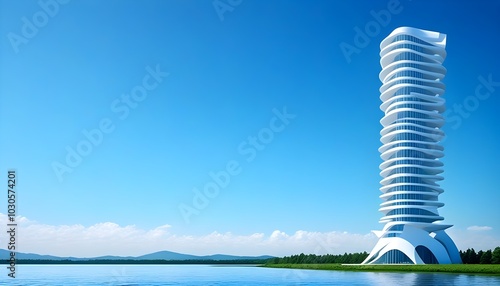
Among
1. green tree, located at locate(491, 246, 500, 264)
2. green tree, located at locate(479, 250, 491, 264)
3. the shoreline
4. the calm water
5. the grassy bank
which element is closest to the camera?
the calm water

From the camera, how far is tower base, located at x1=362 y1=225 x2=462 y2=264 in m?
88.6

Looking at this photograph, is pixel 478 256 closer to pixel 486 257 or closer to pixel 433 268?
pixel 486 257

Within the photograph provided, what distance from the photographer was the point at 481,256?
82.8m

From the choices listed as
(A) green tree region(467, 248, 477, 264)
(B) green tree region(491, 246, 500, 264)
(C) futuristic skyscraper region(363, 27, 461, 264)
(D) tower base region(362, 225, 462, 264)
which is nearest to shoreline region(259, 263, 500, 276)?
(B) green tree region(491, 246, 500, 264)

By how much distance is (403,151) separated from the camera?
3797 inches

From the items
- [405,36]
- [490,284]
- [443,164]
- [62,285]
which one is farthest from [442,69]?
[62,285]

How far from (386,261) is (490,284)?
1868 inches

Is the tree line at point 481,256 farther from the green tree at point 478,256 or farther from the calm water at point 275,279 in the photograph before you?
the calm water at point 275,279

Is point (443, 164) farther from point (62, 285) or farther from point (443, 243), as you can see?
point (62, 285)

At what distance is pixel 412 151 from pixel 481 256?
2187 cm

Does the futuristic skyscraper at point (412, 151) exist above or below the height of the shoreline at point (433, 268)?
above

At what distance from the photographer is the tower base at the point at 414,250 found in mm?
88625

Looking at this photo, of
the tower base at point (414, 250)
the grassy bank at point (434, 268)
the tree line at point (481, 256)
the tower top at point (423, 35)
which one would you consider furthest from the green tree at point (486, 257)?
the tower top at point (423, 35)

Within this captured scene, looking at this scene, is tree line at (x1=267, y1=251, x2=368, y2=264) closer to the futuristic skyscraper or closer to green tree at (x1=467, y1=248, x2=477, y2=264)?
the futuristic skyscraper
